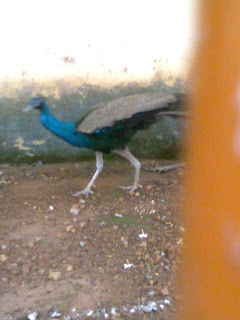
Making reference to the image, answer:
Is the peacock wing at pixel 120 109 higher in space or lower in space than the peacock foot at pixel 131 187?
higher

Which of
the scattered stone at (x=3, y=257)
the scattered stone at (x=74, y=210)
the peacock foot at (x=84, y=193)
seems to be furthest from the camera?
the peacock foot at (x=84, y=193)

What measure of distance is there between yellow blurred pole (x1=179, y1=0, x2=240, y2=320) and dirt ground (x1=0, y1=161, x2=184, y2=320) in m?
1.57

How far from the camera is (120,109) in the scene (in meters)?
3.39

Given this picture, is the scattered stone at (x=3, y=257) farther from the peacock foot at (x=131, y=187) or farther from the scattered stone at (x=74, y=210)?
the peacock foot at (x=131, y=187)

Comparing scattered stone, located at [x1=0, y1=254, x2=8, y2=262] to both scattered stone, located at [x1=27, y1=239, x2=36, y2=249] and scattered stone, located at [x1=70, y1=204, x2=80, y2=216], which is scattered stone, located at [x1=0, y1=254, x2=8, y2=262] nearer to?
scattered stone, located at [x1=27, y1=239, x2=36, y2=249]

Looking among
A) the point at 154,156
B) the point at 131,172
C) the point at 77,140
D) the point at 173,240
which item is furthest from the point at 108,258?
the point at 154,156

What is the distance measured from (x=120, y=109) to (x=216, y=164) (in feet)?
9.10

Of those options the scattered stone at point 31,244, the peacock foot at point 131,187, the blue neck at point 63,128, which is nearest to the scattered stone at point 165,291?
the scattered stone at point 31,244

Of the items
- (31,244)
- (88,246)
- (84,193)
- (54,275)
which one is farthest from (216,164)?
(84,193)

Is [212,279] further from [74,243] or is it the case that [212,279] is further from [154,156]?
[154,156]

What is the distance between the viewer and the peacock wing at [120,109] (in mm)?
3354

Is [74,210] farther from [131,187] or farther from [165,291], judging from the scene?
[165,291]

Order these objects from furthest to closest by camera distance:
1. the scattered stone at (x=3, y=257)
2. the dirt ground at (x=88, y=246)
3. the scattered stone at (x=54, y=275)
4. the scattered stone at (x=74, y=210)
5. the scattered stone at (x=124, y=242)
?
the scattered stone at (x=74, y=210) → the scattered stone at (x=124, y=242) → the scattered stone at (x=3, y=257) → the scattered stone at (x=54, y=275) → the dirt ground at (x=88, y=246)

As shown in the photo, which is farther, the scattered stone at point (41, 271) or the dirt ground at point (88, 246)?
the scattered stone at point (41, 271)
